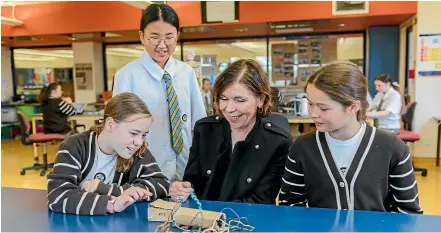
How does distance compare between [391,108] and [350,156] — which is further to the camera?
[391,108]

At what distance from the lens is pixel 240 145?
4.68ft

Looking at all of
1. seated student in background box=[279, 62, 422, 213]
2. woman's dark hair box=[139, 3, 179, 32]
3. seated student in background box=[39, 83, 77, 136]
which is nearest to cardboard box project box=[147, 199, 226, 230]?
seated student in background box=[279, 62, 422, 213]

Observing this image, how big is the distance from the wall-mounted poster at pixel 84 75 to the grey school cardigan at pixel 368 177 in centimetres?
731

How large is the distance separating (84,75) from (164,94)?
22.3 feet

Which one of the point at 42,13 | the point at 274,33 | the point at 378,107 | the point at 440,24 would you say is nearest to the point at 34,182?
the point at 42,13

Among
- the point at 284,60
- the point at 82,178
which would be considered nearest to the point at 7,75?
the point at 284,60

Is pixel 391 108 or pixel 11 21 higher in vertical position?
pixel 11 21

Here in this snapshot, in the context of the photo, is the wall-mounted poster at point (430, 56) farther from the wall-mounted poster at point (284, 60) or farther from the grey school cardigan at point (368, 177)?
the grey school cardigan at point (368, 177)

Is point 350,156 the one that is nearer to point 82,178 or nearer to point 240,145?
point 240,145

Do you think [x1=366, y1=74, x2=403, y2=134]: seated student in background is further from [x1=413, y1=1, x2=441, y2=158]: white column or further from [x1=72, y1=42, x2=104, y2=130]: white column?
[x1=72, y1=42, x2=104, y2=130]: white column

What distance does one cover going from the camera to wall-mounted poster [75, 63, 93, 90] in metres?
7.95

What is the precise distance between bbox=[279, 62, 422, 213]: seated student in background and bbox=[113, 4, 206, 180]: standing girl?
0.62 meters

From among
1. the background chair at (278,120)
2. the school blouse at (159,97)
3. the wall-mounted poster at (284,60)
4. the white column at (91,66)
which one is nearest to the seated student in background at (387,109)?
the wall-mounted poster at (284,60)

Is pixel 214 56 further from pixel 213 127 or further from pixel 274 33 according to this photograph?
pixel 213 127
